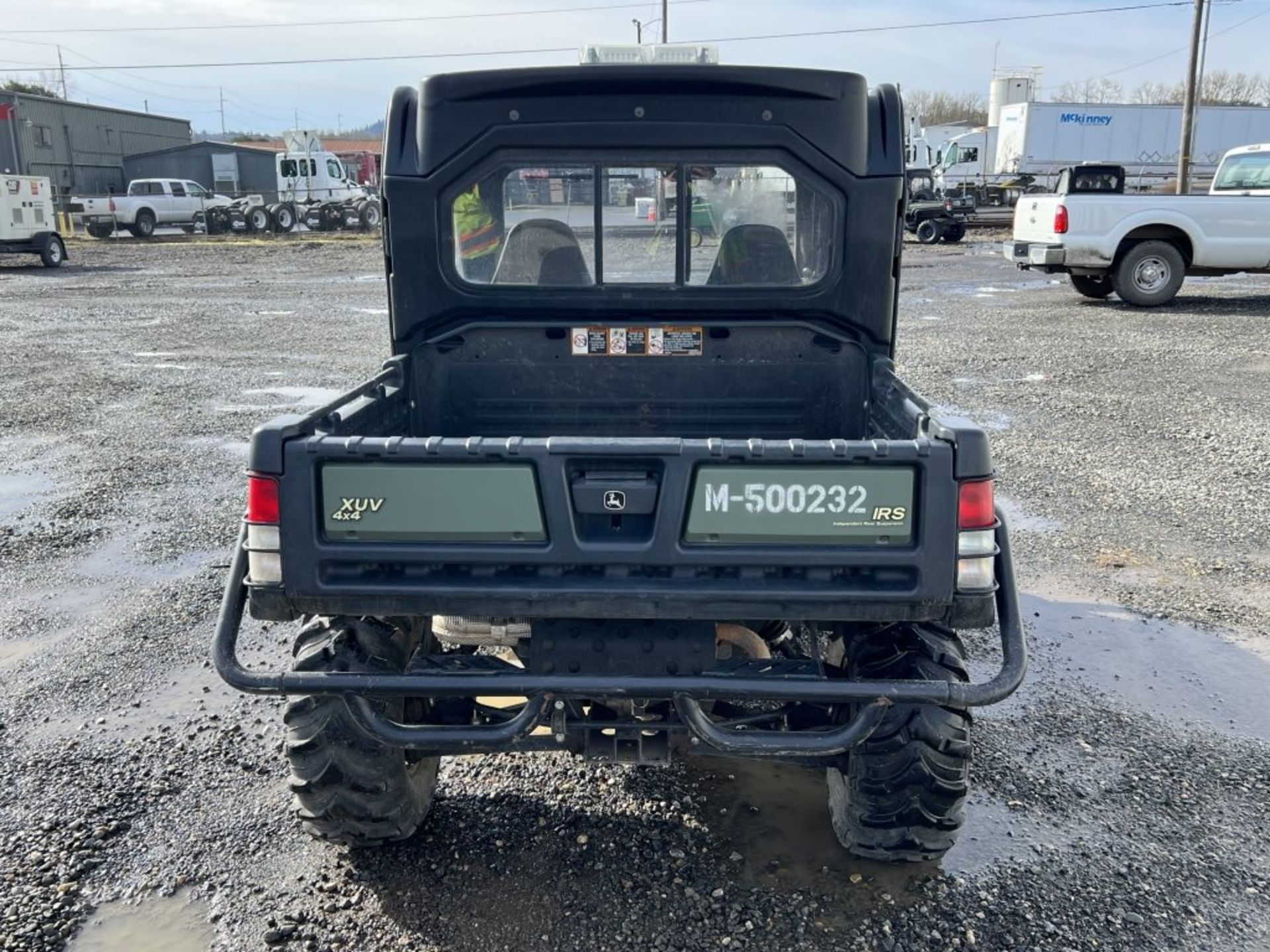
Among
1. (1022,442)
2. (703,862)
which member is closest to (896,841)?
(703,862)

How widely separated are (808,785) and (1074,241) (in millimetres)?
12739

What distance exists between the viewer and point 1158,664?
4.73 meters

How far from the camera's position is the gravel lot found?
10.1 ft

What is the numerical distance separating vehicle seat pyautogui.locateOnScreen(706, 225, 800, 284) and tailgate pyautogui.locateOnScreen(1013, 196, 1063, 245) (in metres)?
11.8

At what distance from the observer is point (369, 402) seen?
11.5 feet

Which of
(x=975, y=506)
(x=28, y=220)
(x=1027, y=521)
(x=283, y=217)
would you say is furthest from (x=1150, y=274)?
(x=283, y=217)

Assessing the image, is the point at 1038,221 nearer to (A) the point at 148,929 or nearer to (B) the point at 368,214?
(A) the point at 148,929

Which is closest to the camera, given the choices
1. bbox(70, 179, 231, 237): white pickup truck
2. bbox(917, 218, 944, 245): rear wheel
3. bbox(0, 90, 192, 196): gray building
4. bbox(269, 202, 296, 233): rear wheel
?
bbox(917, 218, 944, 245): rear wheel

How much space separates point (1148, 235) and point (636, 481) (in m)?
14.2

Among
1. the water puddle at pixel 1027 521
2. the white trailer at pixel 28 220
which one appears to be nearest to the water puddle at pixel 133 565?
the water puddle at pixel 1027 521

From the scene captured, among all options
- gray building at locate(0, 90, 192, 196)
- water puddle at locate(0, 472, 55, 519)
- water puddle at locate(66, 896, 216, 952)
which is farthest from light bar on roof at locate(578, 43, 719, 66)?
gray building at locate(0, 90, 192, 196)

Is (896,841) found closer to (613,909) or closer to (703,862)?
(703,862)

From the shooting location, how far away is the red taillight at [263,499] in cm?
274

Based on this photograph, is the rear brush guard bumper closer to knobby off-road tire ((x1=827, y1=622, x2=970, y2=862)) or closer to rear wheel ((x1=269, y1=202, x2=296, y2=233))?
knobby off-road tire ((x1=827, y1=622, x2=970, y2=862))
